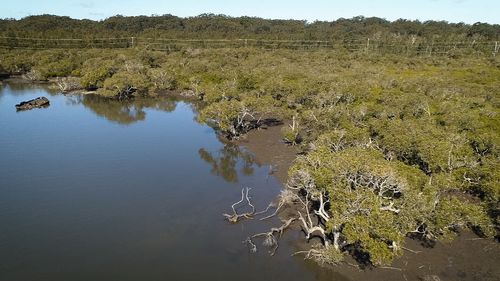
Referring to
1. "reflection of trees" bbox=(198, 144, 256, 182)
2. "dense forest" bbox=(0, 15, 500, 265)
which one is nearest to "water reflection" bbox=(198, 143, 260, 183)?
"reflection of trees" bbox=(198, 144, 256, 182)

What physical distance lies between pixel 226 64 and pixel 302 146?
6752 centimetres

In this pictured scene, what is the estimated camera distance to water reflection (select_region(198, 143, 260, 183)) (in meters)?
43.3

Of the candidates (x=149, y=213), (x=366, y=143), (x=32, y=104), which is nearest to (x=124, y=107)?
(x=32, y=104)

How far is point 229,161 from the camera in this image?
1844 inches

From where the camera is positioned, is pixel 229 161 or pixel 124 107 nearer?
pixel 229 161

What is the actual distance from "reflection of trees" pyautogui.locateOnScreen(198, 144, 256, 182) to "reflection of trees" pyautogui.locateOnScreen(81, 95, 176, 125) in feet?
74.7

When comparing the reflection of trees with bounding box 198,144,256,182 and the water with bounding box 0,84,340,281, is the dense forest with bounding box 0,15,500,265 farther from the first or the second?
the water with bounding box 0,84,340,281

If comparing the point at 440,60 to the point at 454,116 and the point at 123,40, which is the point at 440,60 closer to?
the point at 454,116

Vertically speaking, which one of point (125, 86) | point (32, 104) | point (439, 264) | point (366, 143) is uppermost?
point (366, 143)

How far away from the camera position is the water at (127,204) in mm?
26109

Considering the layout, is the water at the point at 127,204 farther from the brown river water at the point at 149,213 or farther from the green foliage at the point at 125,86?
the green foliage at the point at 125,86

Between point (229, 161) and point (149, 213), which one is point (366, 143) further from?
point (149, 213)

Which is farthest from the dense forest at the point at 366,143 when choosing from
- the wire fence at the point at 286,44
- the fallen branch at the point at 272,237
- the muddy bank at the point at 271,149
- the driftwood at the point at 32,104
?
the wire fence at the point at 286,44

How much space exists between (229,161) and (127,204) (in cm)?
1534
